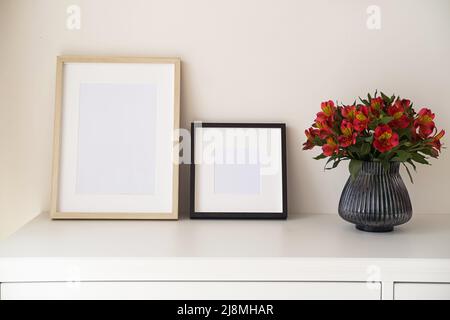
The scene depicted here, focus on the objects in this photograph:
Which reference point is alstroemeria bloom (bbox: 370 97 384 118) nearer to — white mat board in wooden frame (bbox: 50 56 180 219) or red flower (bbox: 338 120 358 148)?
red flower (bbox: 338 120 358 148)

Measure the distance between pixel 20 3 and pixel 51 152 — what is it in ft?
1.52

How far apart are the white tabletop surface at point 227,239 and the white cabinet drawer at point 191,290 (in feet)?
0.21

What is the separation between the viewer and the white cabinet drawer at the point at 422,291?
1.05 m

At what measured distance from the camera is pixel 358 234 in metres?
1.25

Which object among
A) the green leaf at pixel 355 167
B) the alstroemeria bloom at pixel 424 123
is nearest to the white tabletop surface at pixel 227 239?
the green leaf at pixel 355 167

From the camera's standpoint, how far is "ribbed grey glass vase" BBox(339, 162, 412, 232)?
1.23 metres

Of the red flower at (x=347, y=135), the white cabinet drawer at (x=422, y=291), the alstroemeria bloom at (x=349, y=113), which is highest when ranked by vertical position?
the alstroemeria bloom at (x=349, y=113)

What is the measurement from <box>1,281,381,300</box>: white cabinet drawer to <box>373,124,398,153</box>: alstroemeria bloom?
339 millimetres

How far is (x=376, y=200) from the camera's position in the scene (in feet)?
4.06

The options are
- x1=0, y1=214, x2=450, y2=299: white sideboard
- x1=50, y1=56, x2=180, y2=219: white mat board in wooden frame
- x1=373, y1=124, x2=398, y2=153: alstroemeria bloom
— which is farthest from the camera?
x1=50, y1=56, x2=180, y2=219: white mat board in wooden frame

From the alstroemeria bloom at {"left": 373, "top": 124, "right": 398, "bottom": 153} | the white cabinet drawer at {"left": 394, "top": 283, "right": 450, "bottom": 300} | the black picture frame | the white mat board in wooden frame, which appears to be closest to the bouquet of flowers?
the alstroemeria bloom at {"left": 373, "top": 124, "right": 398, "bottom": 153}

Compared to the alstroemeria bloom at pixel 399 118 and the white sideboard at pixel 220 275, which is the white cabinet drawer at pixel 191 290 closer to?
the white sideboard at pixel 220 275

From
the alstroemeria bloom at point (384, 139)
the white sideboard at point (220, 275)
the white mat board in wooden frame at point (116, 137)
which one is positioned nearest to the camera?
the white sideboard at point (220, 275)
